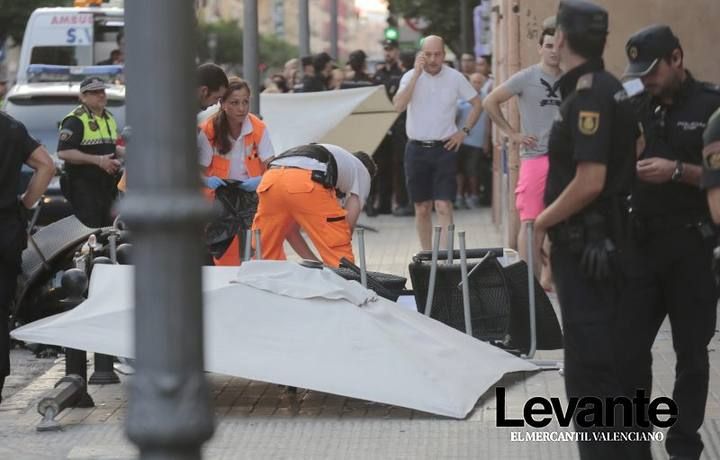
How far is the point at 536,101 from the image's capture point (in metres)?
11.0

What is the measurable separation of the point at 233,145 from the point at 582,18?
4517mm

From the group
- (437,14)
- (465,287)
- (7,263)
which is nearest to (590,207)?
(465,287)

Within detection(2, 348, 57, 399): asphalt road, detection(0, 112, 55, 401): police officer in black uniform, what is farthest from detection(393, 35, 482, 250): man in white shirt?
detection(0, 112, 55, 401): police officer in black uniform

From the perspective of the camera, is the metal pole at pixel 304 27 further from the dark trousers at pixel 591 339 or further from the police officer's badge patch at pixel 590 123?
the police officer's badge patch at pixel 590 123

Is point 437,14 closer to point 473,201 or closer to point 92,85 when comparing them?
point 473,201

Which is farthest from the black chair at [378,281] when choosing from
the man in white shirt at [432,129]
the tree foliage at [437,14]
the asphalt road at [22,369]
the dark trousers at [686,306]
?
the tree foliage at [437,14]

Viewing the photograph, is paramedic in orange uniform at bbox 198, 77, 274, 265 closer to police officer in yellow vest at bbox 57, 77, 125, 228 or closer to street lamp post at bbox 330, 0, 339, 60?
police officer in yellow vest at bbox 57, 77, 125, 228

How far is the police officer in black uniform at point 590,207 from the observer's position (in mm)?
5633

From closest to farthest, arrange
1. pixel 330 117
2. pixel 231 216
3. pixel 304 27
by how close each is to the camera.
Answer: pixel 231 216
pixel 330 117
pixel 304 27

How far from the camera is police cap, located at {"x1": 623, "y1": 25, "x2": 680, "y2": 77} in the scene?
6.14m

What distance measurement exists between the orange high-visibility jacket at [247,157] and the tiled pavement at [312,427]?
1550 mm

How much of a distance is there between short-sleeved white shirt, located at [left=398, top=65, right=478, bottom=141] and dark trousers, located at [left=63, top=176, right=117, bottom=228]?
262cm

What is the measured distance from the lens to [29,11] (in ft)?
136

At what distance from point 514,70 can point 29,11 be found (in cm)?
3041
